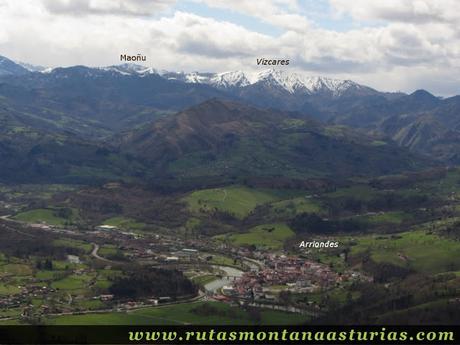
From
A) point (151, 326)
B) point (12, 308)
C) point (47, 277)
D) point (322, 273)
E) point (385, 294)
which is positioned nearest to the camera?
point (151, 326)

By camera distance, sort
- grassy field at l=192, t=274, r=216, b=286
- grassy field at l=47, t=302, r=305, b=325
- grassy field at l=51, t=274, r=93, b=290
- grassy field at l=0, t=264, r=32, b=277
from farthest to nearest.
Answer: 1. grassy field at l=192, t=274, r=216, b=286
2. grassy field at l=0, t=264, r=32, b=277
3. grassy field at l=51, t=274, r=93, b=290
4. grassy field at l=47, t=302, r=305, b=325

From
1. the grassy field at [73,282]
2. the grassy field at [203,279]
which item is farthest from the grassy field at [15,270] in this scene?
the grassy field at [203,279]

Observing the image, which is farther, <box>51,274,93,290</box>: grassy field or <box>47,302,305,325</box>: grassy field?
<box>51,274,93,290</box>: grassy field

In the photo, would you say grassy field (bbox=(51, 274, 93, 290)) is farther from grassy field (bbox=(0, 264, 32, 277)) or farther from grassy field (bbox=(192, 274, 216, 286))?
grassy field (bbox=(192, 274, 216, 286))

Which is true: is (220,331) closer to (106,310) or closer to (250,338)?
(250,338)

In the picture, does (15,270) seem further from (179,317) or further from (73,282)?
(179,317)

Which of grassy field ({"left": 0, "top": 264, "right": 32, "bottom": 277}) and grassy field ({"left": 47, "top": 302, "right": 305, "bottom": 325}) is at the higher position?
grassy field ({"left": 0, "top": 264, "right": 32, "bottom": 277})

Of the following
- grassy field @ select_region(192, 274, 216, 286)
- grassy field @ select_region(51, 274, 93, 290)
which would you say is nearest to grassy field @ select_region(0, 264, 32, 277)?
grassy field @ select_region(51, 274, 93, 290)

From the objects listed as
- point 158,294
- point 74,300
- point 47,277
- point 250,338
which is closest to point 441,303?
point 250,338

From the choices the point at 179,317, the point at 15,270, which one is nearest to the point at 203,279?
the point at 179,317
